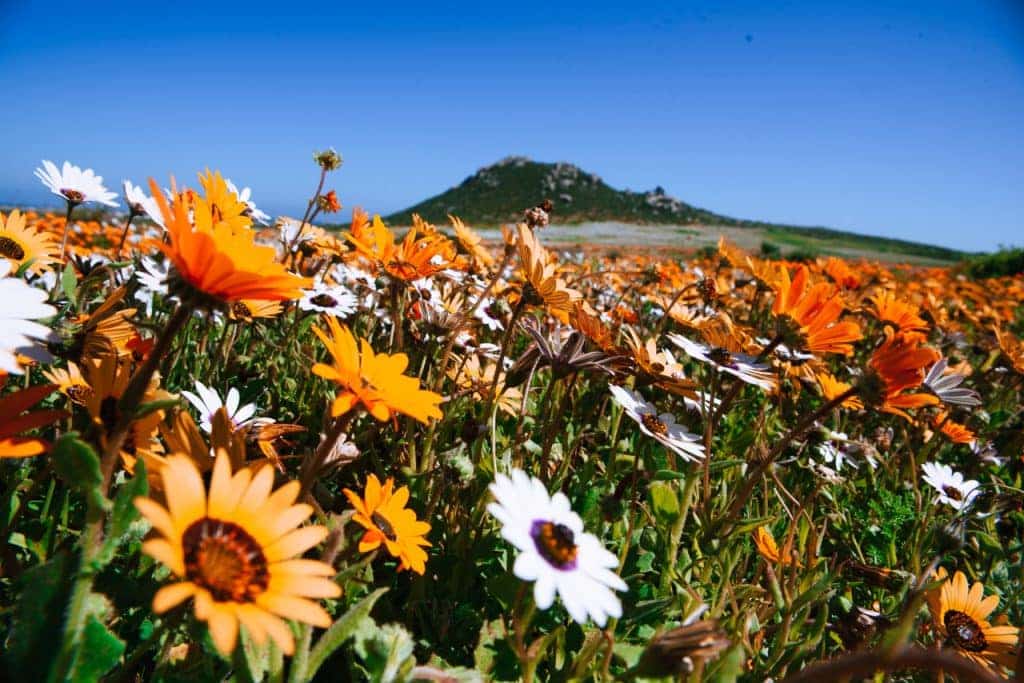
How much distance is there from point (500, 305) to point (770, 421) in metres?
1.06

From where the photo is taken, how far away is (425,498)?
121cm

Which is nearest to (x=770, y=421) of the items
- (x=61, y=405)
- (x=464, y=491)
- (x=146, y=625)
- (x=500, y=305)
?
(x=500, y=305)

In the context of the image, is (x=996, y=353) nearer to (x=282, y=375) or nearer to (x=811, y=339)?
(x=811, y=339)

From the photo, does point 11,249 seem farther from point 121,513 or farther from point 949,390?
point 949,390

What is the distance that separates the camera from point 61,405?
3.97ft

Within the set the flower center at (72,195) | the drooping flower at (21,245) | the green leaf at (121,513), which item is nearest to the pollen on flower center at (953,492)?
the green leaf at (121,513)

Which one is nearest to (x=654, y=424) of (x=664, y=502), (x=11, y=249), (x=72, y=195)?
(x=664, y=502)

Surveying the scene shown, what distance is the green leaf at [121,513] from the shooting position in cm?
54

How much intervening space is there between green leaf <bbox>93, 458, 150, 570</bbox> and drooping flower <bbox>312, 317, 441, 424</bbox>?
187 millimetres

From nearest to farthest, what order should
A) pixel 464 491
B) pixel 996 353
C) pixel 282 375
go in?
1. pixel 464 491
2. pixel 282 375
3. pixel 996 353

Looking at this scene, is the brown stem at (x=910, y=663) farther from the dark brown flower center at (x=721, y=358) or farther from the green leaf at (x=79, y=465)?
the dark brown flower center at (x=721, y=358)

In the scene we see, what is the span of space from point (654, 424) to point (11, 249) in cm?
137

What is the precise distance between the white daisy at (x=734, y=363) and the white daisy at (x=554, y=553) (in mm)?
601

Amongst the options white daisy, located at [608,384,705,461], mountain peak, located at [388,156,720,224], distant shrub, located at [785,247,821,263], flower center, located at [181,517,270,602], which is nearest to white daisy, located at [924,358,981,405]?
white daisy, located at [608,384,705,461]
